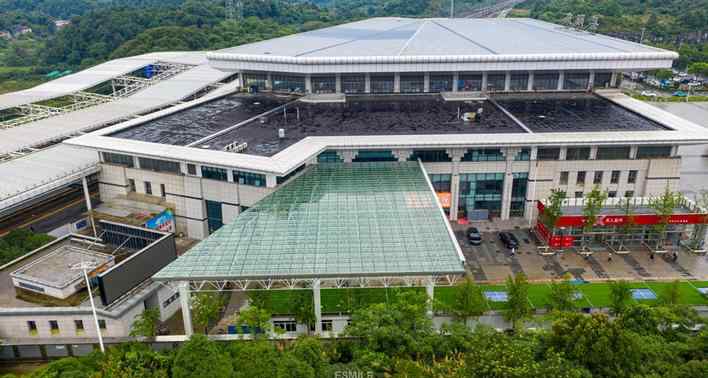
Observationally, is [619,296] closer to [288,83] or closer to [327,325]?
[327,325]

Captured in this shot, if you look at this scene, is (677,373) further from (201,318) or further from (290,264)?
(201,318)

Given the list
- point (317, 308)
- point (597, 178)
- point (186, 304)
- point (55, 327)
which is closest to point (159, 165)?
point (55, 327)

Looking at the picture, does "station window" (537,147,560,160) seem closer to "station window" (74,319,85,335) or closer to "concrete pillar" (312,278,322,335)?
"concrete pillar" (312,278,322,335)

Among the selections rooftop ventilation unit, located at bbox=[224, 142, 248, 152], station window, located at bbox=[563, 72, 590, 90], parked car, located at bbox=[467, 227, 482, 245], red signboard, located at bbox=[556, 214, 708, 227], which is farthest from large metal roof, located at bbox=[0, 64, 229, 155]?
red signboard, located at bbox=[556, 214, 708, 227]

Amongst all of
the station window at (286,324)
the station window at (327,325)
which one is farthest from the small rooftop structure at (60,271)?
the station window at (327,325)

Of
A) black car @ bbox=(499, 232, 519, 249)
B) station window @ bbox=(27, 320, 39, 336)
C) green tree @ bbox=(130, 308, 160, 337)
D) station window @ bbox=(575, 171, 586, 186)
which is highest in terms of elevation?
station window @ bbox=(575, 171, 586, 186)

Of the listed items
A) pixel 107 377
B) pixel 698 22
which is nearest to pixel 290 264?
pixel 107 377
